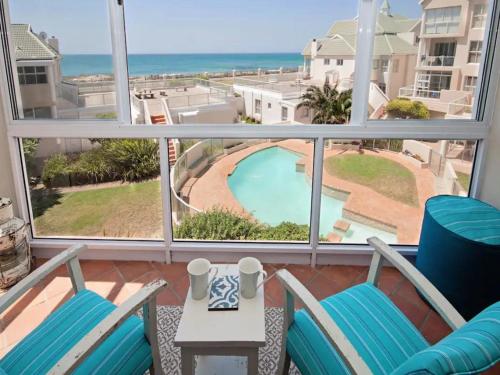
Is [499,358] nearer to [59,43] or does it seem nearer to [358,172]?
[358,172]

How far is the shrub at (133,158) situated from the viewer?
104 inches

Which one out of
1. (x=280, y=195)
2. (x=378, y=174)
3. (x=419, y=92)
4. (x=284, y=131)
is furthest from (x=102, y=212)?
(x=419, y=92)

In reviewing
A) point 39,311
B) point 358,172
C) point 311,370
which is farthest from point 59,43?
point 311,370

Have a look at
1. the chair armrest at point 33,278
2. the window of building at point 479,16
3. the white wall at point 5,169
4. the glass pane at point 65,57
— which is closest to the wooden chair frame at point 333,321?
the chair armrest at point 33,278

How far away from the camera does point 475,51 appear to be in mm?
2391

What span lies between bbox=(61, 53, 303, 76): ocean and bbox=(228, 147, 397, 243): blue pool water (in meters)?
0.59

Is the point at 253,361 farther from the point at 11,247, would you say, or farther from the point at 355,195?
the point at 11,247

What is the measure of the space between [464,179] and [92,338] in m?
2.52

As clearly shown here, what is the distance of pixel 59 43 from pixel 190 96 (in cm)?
87

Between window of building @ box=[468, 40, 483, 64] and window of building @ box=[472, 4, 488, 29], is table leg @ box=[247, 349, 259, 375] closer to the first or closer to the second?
window of building @ box=[468, 40, 483, 64]

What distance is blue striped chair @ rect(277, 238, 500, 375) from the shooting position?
3.90 feet

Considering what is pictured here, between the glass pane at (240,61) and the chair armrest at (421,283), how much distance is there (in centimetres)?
112

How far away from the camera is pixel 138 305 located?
135 cm

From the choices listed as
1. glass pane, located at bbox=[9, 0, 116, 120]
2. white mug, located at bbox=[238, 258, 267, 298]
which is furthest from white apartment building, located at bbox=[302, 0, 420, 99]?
white mug, located at bbox=[238, 258, 267, 298]
